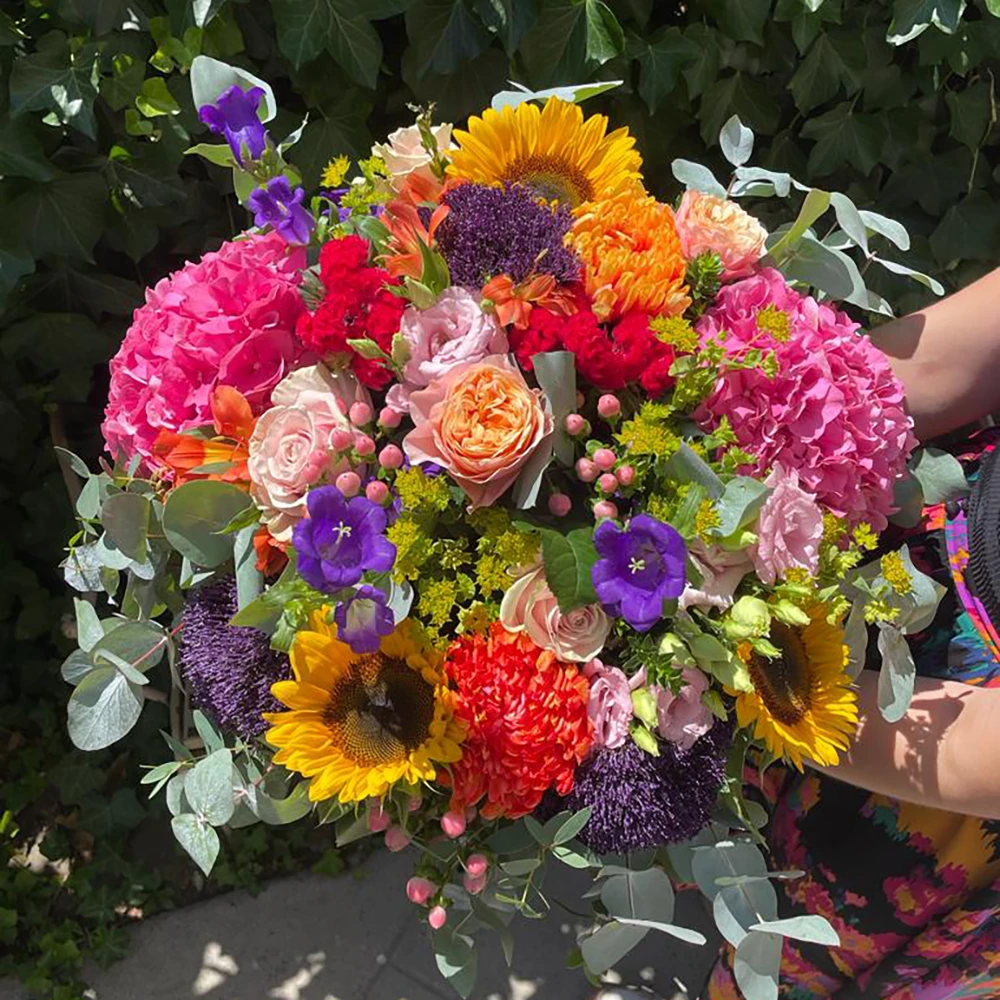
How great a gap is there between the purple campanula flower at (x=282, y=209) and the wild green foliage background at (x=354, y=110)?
17.6 inches

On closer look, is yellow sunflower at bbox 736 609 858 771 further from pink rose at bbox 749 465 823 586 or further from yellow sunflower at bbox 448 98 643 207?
yellow sunflower at bbox 448 98 643 207

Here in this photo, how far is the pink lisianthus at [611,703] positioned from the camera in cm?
72

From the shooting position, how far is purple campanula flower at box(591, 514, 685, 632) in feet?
2.04

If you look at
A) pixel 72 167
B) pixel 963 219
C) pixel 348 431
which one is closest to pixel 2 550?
Result: pixel 72 167

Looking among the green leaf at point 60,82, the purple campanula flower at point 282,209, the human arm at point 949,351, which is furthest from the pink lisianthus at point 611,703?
Result: the green leaf at point 60,82

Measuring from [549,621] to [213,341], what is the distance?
1.10 feet

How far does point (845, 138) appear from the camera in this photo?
1368 millimetres

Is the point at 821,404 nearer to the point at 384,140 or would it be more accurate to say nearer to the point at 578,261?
the point at 578,261

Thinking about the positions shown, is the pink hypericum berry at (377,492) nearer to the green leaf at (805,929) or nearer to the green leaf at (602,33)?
the green leaf at (805,929)

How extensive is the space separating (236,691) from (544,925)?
1.31 metres

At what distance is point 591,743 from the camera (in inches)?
28.6

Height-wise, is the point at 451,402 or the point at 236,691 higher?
the point at 451,402

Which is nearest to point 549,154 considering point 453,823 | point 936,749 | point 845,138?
point 453,823

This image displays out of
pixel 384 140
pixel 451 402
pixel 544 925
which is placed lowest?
pixel 544 925
